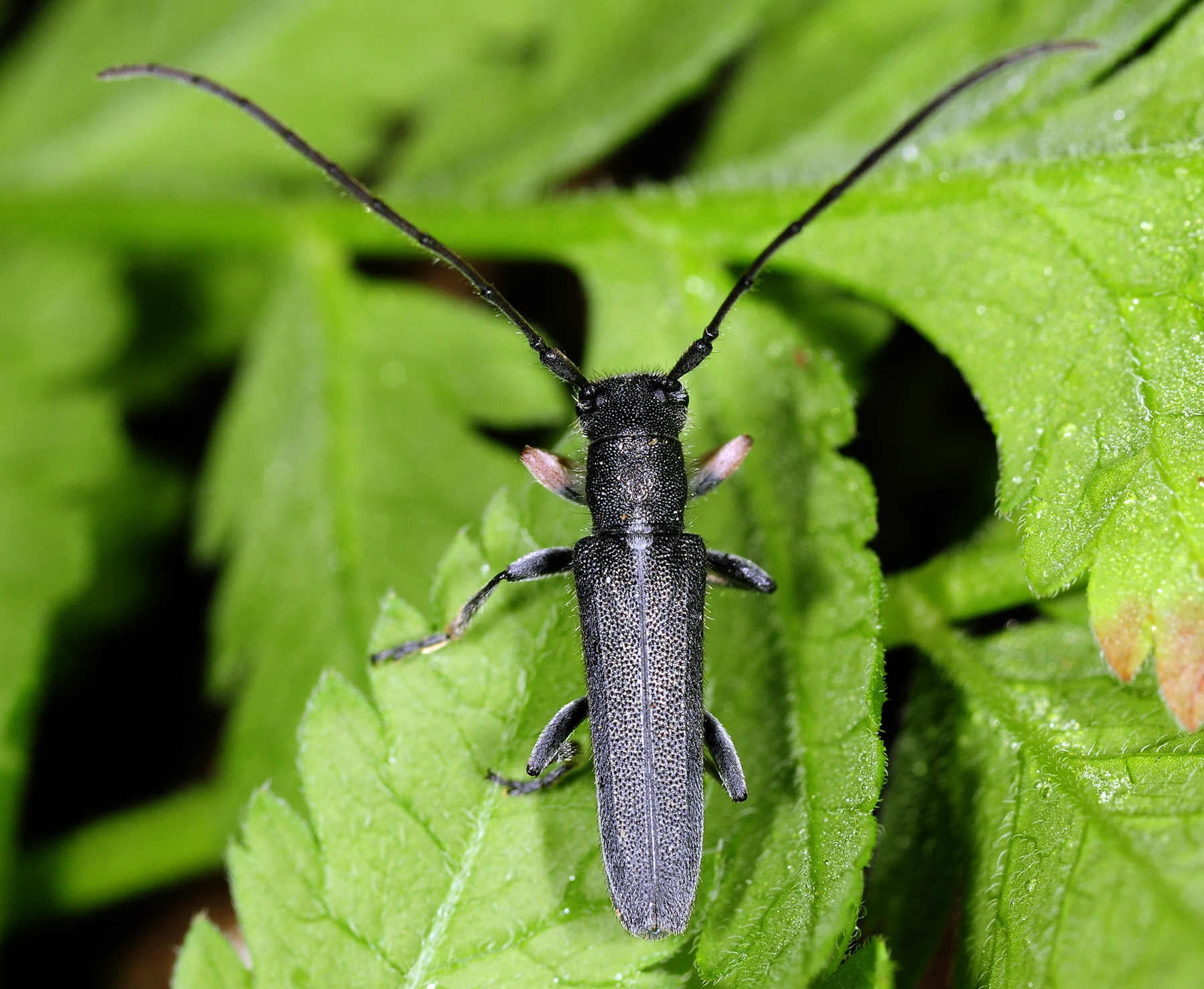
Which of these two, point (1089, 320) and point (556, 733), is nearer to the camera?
point (1089, 320)

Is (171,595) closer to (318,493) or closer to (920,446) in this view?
(318,493)

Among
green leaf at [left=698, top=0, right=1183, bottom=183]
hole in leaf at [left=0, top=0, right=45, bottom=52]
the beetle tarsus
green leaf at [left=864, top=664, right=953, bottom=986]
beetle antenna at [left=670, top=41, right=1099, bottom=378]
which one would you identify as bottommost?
green leaf at [left=864, top=664, right=953, bottom=986]

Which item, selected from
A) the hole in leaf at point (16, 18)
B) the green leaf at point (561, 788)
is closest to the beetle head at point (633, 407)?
the green leaf at point (561, 788)

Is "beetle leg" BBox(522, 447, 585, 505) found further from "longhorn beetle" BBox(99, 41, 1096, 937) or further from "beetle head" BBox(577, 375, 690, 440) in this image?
"beetle head" BBox(577, 375, 690, 440)

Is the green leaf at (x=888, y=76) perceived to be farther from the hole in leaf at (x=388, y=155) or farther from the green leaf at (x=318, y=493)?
the hole in leaf at (x=388, y=155)

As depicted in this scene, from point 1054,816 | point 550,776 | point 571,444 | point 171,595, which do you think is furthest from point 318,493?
point 1054,816

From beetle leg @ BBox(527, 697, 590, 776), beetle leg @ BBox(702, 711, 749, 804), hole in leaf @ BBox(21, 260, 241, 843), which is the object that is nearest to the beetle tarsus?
beetle leg @ BBox(527, 697, 590, 776)

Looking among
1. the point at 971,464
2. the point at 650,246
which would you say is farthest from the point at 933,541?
the point at 650,246
